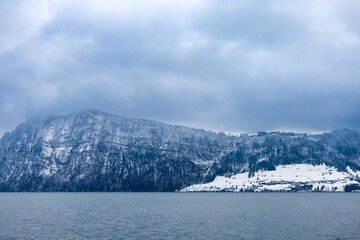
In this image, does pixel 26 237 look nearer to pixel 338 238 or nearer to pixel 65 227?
pixel 65 227

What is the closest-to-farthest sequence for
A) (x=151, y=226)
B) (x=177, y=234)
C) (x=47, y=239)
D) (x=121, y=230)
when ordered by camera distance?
(x=47, y=239) < (x=177, y=234) < (x=121, y=230) < (x=151, y=226)

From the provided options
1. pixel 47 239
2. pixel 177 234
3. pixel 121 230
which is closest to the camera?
pixel 47 239

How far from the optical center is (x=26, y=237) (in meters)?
91.8

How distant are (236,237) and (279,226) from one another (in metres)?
29.7

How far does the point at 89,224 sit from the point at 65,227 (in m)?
9.97

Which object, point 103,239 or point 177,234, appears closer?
point 103,239

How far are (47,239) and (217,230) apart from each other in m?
51.0

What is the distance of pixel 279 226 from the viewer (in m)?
115

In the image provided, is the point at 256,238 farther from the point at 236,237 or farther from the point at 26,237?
the point at 26,237

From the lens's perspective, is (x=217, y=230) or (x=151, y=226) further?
(x=151, y=226)

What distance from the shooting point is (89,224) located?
120 meters

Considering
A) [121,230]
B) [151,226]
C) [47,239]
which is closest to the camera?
[47,239]

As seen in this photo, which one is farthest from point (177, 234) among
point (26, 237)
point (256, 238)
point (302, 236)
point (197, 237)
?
point (26, 237)

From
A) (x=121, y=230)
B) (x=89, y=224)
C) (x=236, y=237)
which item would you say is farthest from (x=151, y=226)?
(x=236, y=237)
